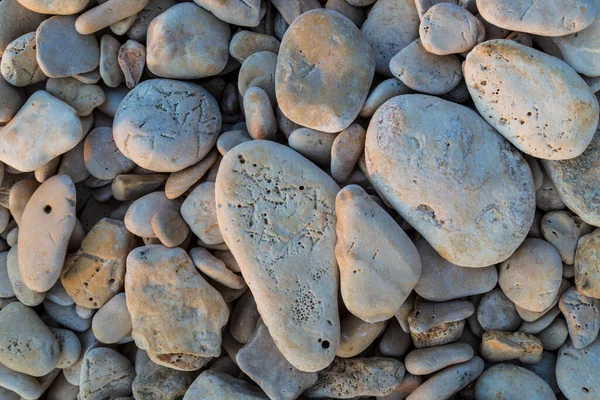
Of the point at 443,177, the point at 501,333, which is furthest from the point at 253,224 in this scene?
the point at 501,333

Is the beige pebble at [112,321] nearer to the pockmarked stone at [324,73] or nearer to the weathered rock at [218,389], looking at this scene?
the weathered rock at [218,389]

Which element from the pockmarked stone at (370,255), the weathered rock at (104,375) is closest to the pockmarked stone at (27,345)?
the weathered rock at (104,375)

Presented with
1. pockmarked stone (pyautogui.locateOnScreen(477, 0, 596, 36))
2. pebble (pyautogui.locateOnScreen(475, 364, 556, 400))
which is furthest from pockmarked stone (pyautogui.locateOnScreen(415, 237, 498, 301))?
pockmarked stone (pyautogui.locateOnScreen(477, 0, 596, 36))

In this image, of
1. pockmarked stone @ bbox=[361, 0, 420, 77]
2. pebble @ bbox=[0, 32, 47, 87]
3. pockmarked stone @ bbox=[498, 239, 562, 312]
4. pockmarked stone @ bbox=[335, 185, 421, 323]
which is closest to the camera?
pockmarked stone @ bbox=[335, 185, 421, 323]

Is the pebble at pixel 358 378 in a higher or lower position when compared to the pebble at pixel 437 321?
lower

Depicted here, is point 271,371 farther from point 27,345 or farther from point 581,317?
point 581,317

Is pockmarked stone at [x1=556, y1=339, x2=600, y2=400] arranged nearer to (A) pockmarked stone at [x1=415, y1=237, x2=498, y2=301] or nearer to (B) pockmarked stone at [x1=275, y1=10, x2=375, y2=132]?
(A) pockmarked stone at [x1=415, y1=237, x2=498, y2=301]
